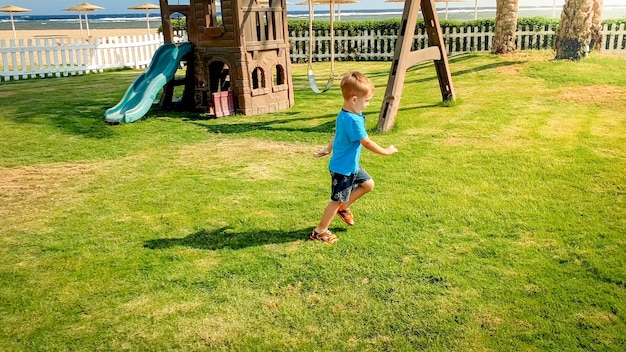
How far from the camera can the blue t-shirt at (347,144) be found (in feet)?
14.0

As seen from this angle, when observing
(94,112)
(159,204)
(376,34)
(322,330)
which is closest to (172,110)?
(94,112)

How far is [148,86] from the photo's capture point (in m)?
10.4

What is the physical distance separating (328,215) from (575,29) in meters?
12.5

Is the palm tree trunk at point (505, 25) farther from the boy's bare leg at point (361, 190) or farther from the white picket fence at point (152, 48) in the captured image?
the boy's bare leg at point (361, 190)

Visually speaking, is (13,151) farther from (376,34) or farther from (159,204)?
(376,34)

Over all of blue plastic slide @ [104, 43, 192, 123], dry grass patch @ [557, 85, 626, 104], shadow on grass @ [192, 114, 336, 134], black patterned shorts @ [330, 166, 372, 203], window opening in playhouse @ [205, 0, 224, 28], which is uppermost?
window opening in playhouse @ [205, 0, 224, 28]

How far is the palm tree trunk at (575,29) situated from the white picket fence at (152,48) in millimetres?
4117

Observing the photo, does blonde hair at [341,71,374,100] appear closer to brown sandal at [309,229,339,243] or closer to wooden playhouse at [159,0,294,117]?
brown sandal at [309,229,339,243]

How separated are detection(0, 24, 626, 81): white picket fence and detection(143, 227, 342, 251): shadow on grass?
568 inches

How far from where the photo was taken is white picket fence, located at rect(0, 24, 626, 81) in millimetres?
17469

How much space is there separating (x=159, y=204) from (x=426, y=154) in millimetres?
3590

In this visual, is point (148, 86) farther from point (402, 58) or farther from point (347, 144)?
point (347, 144)

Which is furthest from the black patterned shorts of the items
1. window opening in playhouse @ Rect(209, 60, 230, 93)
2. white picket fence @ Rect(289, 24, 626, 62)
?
white picket fence @ Rect(289, 24, 626, 62)

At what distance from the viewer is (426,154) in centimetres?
705
